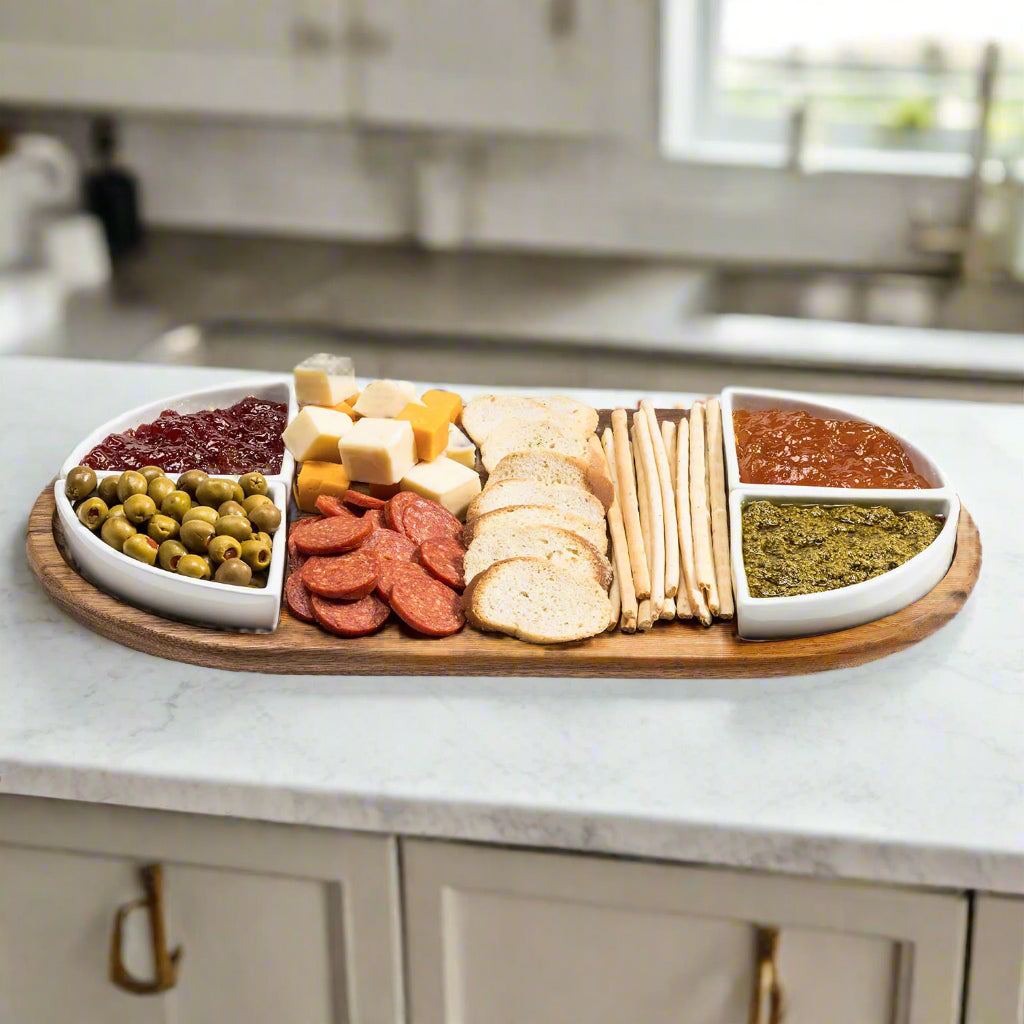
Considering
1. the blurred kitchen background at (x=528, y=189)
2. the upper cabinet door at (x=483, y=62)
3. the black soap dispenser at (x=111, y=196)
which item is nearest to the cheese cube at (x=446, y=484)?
the blurred kitchen background at (x=528, y=189)

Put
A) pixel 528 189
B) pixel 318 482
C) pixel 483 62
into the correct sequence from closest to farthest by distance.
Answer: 1. pixel 318 482
2. pixel 483 62
3. pixel 528 189

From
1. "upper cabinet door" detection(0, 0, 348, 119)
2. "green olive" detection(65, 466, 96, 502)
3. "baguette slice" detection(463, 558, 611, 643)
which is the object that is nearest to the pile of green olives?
"green olive" detection(65, 466, 96, 502)

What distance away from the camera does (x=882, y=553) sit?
46.7 inches

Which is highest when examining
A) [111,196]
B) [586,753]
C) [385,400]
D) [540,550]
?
[111,196]

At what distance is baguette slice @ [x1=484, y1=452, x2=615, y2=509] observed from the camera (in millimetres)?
1357

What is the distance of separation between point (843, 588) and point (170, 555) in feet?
2.14

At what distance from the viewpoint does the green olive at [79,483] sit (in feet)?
4.15

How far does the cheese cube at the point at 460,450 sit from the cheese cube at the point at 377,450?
7 centimetres

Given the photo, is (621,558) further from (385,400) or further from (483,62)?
(483,62)

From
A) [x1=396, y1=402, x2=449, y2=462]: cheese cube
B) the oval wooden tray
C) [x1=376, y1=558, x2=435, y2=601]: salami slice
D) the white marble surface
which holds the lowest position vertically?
the white marble surface

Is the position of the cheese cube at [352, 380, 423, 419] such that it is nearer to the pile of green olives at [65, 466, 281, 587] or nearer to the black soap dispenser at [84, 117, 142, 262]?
the pile of green olives at [65, 466, 281, 587]

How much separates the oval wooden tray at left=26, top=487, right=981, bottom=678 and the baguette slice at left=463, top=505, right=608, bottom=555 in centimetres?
14

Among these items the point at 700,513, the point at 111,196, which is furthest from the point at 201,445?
the point at 111,196

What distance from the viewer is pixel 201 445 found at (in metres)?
1.38
